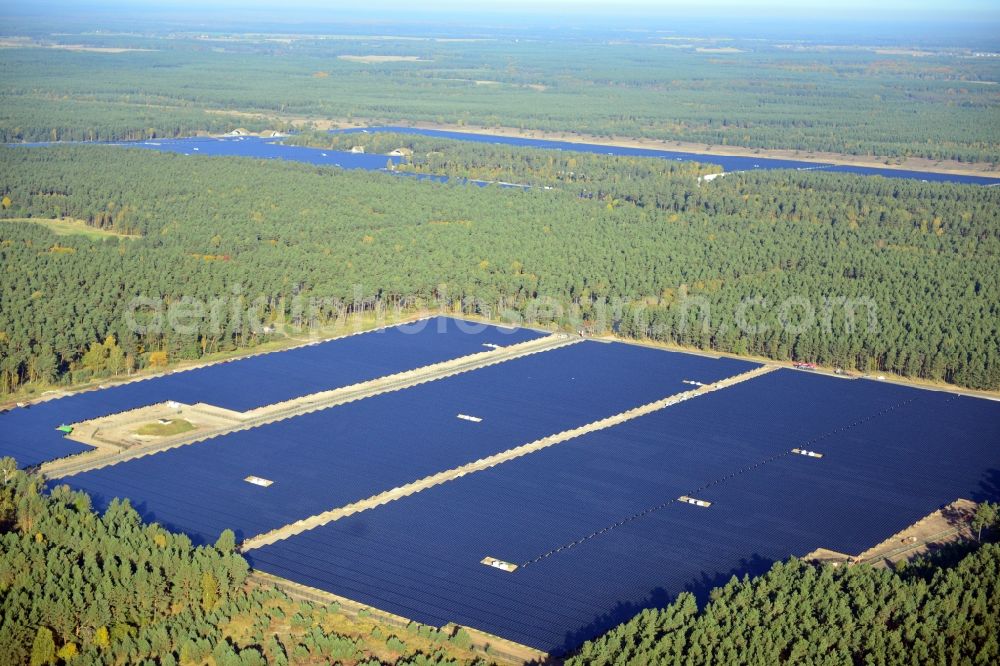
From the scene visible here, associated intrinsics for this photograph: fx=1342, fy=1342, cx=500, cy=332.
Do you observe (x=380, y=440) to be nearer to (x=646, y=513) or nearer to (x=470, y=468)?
(x=470, y=468)

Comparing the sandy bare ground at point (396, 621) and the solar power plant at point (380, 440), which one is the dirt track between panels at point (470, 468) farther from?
the sandy bare ground at point (396, 621)

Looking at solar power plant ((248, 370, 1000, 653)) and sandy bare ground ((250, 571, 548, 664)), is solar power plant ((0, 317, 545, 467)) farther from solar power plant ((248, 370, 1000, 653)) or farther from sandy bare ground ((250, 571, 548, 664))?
sandy bare ground ((250, 571, 548, 664))

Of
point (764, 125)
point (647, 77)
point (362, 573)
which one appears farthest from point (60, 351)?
point (647, 77)

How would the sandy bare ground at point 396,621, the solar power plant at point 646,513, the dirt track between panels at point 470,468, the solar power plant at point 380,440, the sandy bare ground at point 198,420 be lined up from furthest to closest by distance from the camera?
the sandy bare ground at point 198,420
the solar power plant at point 380,440
the dirt track between panels at point 470,468
the solar power plant at point 646,513
the sandy bare ground at point 396,621

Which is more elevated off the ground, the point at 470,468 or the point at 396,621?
the point at 470,468

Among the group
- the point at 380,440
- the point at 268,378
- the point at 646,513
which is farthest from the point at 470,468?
the point at 268,378

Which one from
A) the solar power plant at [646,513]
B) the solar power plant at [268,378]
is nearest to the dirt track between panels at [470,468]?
the solar power plant at [646,513]

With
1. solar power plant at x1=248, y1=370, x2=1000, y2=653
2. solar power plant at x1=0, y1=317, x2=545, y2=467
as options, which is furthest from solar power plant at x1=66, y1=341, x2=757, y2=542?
solar power plant at x1=0, y1=317, x2=545, y2=467
